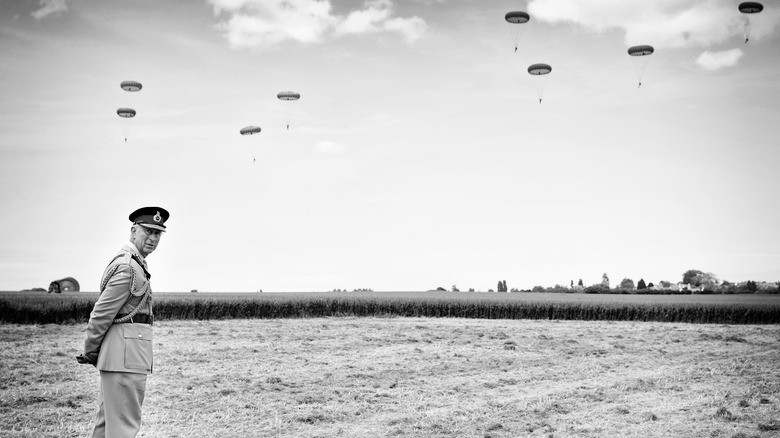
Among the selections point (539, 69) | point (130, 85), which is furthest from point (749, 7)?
point (130, 85)

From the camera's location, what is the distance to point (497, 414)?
9.27 meters

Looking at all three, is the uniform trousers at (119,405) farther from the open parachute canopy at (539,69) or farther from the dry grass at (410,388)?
Result: the open parachute canopy at (539,69)

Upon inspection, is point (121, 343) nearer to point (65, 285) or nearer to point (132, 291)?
point (132, 291)

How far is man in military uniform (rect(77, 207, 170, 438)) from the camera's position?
5383mm

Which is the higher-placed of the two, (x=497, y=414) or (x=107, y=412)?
(x=107, y=412)

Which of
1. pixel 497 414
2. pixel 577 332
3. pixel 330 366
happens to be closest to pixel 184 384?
pixel 330 366

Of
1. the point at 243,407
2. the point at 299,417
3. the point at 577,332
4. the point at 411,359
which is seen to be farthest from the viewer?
the point at 577,332

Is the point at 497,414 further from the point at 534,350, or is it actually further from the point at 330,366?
the point at 534,350

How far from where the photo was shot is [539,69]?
27891 millimetres

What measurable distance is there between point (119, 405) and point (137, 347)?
0.46 metres

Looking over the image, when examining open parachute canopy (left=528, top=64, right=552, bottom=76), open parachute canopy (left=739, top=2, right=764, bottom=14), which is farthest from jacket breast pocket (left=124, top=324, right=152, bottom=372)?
open parachute canopy (left=739, top=2, right=764, bottom=14)

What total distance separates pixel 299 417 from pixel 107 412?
3.84 m

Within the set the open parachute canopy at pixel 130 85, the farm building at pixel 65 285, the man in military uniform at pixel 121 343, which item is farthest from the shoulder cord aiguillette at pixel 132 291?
the farm building at pixel 65 285

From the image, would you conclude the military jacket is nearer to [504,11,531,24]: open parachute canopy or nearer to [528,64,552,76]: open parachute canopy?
[504,11,531,24]: open parachute canopy
